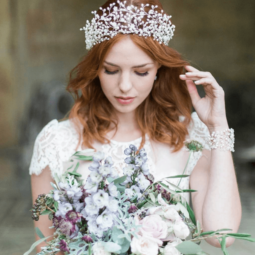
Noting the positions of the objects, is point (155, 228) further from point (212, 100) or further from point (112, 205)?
point (212, 100)

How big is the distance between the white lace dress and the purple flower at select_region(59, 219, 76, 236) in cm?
81

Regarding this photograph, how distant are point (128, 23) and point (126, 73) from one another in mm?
199

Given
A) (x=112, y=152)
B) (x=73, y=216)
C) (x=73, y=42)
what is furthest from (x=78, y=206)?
(x=73, y=42)

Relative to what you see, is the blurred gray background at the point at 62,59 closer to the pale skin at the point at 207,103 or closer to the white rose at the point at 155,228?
the pale skin at the point at 207,103

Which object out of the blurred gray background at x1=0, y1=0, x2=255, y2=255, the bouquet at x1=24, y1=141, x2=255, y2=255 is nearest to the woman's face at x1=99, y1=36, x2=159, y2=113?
the bouquet at x1=24, y1=141, x2=255, y2=255

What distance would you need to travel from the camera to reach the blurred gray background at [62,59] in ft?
14.8

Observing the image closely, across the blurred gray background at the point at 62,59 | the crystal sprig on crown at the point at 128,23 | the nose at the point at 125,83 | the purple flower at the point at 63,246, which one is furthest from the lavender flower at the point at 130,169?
the blurred gray background at the point at 62,59

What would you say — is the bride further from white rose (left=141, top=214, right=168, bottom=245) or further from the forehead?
white rose (left=141, top=214, right=168, bottom=245)

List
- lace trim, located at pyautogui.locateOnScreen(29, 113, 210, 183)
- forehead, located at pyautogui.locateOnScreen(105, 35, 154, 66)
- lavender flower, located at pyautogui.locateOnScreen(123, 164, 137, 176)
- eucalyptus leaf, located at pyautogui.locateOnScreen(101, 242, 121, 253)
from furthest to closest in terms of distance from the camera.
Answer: lace trim, located at pyautogui.locateOnScreen(29, 113, 210, 183) < forehead, located at pyautogui.locateOnScreen(105, 35, 154, 66) < lavender flower, located at pyautogui.locateOnScreen(123, 164, 137, 176) < eucalyptus leaf, located at pyautogui.locateOnScreen(101, 242, 121, 253)

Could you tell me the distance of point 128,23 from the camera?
4.66ft

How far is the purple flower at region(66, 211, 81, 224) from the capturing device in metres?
0.81

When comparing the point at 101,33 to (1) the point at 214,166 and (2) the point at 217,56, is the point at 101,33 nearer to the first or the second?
(1) the point at 214,166

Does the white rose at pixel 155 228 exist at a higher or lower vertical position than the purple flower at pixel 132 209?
lower

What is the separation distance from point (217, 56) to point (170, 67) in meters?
3.18
